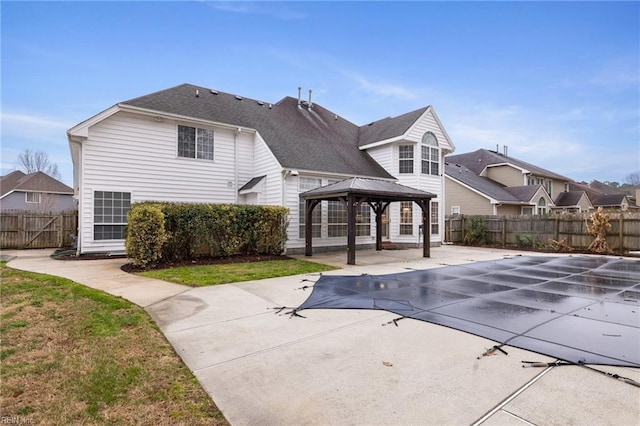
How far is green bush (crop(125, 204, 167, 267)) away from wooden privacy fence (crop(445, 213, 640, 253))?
54.2 feet

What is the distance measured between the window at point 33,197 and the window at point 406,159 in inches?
1386

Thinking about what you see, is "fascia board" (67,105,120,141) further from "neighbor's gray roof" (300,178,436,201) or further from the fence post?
the fence post

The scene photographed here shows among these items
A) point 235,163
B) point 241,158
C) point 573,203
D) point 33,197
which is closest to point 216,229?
point 235,163

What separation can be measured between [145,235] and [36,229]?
32.1 ft

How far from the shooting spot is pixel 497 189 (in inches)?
1004

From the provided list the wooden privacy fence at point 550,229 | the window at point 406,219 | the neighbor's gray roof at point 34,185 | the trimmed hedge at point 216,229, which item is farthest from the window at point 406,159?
the neighbor's gray roof at point 34,185

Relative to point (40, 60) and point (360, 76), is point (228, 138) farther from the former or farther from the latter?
point (360, 76)

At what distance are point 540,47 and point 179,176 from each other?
20161mm

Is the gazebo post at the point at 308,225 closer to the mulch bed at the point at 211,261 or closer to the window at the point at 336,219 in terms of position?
the mulch bed at the point at 211,261

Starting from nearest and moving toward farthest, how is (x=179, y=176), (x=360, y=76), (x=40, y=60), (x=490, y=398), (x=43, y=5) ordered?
(x=490, y=398), (x=43, y=5), (x=179, y=176), (x=40, y=60), (x=360, y=76)

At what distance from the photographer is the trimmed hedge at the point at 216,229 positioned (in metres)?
9.77

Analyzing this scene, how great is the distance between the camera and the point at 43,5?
1069cm

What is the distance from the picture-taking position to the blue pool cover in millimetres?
3766

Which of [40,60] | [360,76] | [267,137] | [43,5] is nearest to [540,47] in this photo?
[360,76]
